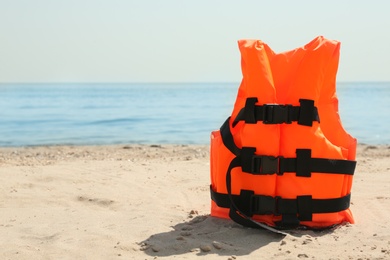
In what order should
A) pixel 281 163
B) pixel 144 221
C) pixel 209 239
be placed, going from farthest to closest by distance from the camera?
pixel 144 221, pixel 281 163, pixel 209 239

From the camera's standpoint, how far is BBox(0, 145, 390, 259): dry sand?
150 inches

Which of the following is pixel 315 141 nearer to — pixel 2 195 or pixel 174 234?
pixel 174 234

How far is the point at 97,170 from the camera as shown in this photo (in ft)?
23.5

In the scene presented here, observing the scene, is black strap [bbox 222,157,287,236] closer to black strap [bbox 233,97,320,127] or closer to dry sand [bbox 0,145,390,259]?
dry sand [bbox 0,145,390,259]

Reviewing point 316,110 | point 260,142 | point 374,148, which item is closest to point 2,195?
point 260,142

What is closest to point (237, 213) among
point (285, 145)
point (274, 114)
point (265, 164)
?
point (265, 164)

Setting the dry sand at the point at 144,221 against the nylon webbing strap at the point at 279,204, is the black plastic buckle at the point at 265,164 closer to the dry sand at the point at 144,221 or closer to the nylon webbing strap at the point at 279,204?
the nylon webbing strap at the point at 279,204

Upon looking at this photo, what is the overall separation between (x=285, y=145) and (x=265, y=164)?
0.22 m

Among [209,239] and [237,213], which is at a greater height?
[237,213]

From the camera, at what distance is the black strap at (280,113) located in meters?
4.16

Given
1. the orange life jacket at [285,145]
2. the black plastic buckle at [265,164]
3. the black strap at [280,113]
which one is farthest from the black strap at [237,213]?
the black strap at [280,113]

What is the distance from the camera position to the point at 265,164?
4164mm

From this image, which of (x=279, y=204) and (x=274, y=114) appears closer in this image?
(x=274, y=114)

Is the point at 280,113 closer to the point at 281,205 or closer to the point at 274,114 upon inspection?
the point at 274,114
